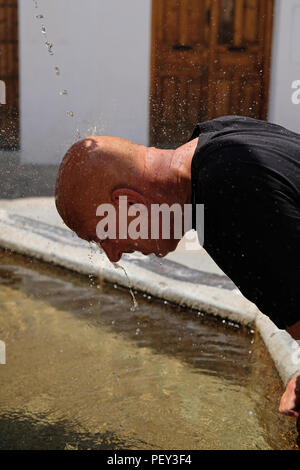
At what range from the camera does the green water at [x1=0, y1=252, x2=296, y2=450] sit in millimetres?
2371

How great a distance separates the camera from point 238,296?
3.60 metres

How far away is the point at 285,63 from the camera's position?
8.91m

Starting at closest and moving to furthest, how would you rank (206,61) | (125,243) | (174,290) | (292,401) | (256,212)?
(256,212) → (125,243) → (292,401) → (174,290) → (206,61)

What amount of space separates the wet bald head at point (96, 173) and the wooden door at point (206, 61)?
7.58 meters

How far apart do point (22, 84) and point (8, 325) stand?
6118 mm

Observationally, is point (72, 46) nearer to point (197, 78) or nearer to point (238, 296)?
point (197, 78)

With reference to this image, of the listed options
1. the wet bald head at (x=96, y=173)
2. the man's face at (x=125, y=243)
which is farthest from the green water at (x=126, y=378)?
the wet bald head at (x=96, y=173)

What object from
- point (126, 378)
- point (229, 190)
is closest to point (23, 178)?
point (126, 378)

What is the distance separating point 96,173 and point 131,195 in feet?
0.35

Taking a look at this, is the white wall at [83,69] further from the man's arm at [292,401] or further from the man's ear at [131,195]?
the man's ear at [131,195]

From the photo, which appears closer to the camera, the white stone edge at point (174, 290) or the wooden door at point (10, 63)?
the white stone edge at point (174, 290)

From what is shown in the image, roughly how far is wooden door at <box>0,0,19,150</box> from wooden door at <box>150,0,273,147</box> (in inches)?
67.7

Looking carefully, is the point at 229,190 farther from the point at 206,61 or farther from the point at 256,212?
the point at 206,61

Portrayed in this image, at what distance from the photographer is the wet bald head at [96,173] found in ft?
5.91
